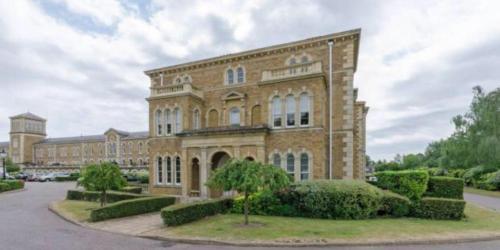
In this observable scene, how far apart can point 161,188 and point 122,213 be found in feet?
30.4

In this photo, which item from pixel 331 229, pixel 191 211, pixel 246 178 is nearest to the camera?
pixel 331 229

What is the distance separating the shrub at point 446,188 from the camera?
1443 cm

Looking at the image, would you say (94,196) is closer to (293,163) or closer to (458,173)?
(293,163)

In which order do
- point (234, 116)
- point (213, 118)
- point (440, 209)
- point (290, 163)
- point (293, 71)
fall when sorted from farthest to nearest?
point (213, 118), point (234, 116), point (293, 71), point (290, 163), point (440, 209)

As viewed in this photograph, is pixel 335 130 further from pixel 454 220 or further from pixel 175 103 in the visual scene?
pixel 175 103

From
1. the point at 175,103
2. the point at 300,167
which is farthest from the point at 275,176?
the point at 175,103

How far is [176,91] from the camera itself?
→ 74.2ft

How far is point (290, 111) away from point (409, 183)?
805 centimetres

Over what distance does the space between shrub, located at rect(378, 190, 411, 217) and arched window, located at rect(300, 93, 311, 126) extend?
Result: 271 inches

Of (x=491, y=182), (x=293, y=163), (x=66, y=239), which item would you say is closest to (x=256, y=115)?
(x=293, y=163)

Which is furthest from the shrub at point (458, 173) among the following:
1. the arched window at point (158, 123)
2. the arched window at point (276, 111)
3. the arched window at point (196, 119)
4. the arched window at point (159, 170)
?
the arched window at point (158, 123)

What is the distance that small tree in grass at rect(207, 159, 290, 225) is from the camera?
1101cm

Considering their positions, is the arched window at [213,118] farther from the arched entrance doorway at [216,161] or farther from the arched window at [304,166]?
the arched window at [304,166]

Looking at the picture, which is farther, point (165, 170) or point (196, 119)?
point (196, 119)
